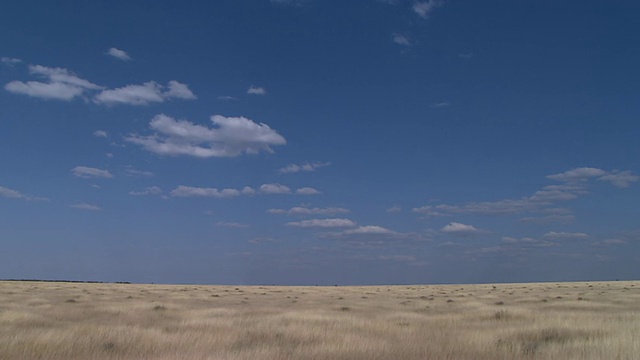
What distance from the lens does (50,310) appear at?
23.1 meters

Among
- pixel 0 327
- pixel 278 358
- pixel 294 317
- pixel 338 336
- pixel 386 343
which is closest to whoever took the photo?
pixel 278 358

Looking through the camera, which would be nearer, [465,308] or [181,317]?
[181,317]

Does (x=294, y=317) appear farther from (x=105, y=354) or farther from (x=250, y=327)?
(x=105, y=354)

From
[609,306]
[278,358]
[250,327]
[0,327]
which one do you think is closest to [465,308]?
[609,306]

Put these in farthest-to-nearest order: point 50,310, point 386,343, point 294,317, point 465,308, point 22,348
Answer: point 465,308 → point 50,310 → point 294,317 → point 386,343 → point 22,348

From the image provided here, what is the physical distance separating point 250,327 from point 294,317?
3.78 metres

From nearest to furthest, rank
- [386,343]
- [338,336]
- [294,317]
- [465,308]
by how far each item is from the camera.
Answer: [386,343] < [338,336] < [294,317] < [465,308]

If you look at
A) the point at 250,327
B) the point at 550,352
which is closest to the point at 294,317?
the point at 250,327

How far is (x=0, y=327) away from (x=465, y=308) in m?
20.2

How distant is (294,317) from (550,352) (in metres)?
11.3

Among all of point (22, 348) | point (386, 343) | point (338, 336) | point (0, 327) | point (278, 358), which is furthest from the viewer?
point (0, 327)

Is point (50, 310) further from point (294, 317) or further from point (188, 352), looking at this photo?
point (188, 352)

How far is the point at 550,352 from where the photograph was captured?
12.0m

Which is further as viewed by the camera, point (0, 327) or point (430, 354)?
point (0, 327)
